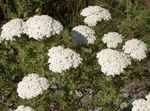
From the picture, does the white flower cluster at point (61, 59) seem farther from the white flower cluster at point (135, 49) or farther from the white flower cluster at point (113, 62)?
the white flower cluster at point (135, 49)

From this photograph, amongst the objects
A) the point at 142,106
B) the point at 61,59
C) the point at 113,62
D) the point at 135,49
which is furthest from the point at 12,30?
the point at 142,106

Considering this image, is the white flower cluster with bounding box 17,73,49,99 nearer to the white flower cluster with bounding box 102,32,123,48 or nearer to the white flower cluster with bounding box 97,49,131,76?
the white flower cluster with bounding box 97,49,131,76

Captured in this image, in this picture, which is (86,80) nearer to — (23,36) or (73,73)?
(73,73)

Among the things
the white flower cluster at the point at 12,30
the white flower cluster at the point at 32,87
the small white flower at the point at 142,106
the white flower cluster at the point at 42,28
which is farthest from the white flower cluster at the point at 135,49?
the white flower cluster at the point at 12,30

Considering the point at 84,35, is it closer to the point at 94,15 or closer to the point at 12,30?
the point at 94,15

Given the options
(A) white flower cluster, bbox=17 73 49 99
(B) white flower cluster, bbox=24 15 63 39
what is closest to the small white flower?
(A) white flower cluster, bbox=17 73 49 99
